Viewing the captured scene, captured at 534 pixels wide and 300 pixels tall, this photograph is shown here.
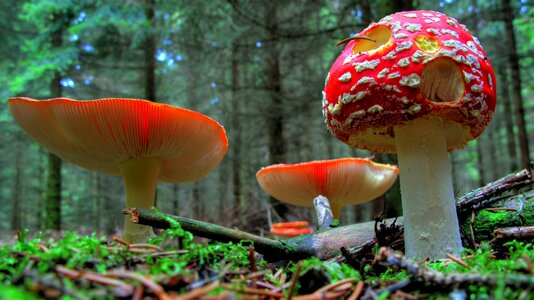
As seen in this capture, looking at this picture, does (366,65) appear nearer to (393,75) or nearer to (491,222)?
(393,75)

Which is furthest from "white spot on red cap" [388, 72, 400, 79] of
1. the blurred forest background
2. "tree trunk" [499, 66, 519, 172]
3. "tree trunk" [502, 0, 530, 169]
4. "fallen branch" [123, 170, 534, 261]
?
"tree trunk" [499, 66, 519, 172]

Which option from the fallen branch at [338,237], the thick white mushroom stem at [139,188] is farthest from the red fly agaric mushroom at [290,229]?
the thick white mushroom stem at [139,188]

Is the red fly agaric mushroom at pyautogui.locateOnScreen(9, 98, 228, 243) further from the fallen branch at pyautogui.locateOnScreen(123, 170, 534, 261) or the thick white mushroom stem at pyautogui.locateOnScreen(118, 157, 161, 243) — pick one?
the fallen branch at pyautogui.locateOnScreen(123, 170, 534, 261)

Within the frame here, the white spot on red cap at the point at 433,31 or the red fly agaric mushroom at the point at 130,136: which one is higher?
the white spot on red cap at the point at 433,31

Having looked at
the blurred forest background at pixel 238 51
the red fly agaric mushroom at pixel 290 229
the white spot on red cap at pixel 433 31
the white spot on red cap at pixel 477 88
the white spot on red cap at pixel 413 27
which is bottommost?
the red fly agaric mushroom at pixel 290 229

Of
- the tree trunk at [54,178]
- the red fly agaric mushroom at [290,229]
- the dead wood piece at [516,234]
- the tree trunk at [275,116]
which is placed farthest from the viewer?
the tree trunk at [54,178]

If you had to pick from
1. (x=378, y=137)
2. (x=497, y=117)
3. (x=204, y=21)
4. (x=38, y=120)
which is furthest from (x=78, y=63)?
(x=497, y=117)

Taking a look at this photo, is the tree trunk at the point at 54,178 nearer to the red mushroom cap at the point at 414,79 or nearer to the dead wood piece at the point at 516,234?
the red mushroom cap at the point at 414,79
